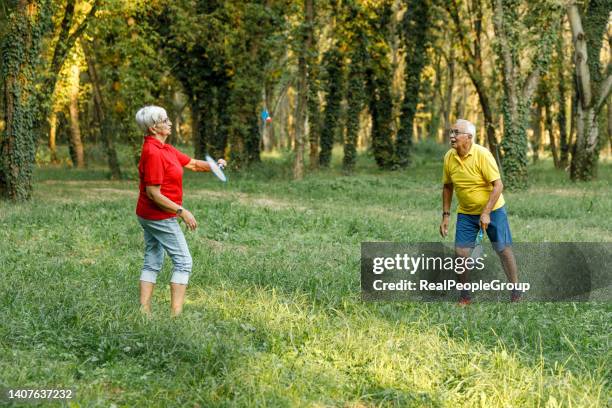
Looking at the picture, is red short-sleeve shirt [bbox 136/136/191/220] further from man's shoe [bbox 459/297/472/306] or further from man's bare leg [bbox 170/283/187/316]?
man's shoe [bbox 459/297/472/306]

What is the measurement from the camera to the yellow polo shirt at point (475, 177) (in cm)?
827

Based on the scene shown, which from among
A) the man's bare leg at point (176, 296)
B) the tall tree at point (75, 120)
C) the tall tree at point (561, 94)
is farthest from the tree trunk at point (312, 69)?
the man's bare leg at point (176, 296)

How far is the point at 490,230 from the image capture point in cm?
848

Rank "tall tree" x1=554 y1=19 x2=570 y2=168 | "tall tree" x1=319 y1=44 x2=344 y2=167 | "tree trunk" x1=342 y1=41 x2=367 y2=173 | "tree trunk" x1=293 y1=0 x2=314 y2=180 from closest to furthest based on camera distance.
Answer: "tree trunk" x1=293 y1=0 x2=314 y2=180
"tree trunk" x1=342 y1=41 x2=367 y2=173
"tall tree" x1=554 y1=19 x2=570 y2=168
"tall tree" x1=319 y1=44 x2=344 y2=167

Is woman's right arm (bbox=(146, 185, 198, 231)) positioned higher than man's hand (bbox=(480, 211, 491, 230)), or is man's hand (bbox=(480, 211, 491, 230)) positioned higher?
woman's right arm (bbox=(146, 185, 198, 231))

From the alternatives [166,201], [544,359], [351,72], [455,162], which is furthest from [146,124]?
[351,72]

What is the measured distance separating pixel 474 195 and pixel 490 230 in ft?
1.51

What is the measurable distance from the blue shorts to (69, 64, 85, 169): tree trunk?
2459 cm

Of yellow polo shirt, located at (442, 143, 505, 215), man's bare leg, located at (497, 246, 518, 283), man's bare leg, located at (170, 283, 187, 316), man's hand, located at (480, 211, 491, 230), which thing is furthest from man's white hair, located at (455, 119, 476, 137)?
man's bare leg, located at (170, 283, 187, 316)

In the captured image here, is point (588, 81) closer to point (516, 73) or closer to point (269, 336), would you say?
point (516, 73)

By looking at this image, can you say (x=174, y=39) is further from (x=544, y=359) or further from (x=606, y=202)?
(x=544, y=359)

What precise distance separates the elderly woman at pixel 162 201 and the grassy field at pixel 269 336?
0.33 meters

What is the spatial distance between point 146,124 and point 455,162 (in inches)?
136

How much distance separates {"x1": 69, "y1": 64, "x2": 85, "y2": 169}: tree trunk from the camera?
104 ft
